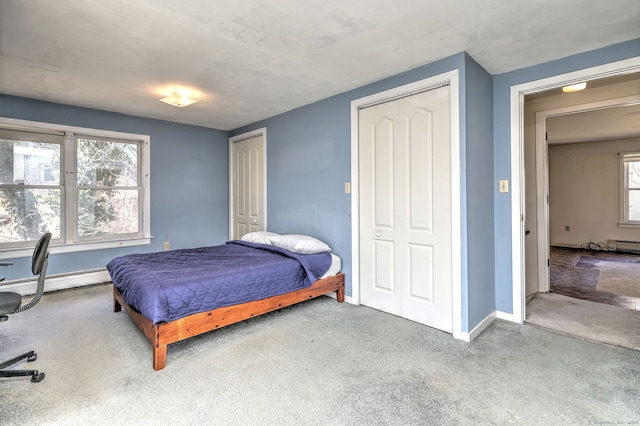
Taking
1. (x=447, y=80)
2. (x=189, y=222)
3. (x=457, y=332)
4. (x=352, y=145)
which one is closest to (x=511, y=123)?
(x=447, y=80)

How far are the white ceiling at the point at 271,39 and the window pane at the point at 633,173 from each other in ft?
19.8

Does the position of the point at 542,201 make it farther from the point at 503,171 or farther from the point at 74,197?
the point at 74,197

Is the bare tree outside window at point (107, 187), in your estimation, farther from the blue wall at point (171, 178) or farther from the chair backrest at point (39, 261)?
the chair backrest at point (39, 261)

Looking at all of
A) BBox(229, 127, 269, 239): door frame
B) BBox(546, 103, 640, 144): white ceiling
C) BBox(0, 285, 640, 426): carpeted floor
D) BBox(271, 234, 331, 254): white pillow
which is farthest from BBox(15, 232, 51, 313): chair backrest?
BBox(546, 103, 640, 144): white ceiling

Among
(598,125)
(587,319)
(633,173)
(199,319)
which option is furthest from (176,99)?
(633,173)

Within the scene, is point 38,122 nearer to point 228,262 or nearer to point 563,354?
point 228,262

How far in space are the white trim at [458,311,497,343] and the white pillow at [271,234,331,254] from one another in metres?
1.55

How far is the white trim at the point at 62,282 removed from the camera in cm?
357

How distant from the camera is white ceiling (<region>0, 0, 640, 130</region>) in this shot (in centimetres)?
194

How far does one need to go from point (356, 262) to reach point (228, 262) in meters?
1.33

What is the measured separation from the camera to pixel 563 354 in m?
2.27

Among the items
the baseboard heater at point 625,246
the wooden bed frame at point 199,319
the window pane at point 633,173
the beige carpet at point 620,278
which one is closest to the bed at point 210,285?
the wooden bed frame at point 199,319

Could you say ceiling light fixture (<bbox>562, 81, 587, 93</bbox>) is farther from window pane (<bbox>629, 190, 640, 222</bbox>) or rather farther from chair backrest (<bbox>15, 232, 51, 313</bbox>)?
window pane (<bbox>629, 190, 640, 222</bbox>)

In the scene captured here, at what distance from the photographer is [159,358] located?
82.4 inches
